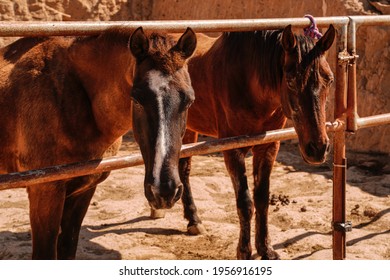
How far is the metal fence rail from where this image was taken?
2656mm

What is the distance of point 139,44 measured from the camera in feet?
8.98

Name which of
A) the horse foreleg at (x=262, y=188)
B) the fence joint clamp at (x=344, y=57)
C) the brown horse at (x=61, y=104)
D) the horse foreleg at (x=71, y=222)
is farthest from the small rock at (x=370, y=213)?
the brown horse at (x=61, y=104)

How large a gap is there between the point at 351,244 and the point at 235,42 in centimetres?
198

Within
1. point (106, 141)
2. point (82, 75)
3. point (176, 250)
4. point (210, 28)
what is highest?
point (210, 28)

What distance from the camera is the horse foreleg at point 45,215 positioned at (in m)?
3.24

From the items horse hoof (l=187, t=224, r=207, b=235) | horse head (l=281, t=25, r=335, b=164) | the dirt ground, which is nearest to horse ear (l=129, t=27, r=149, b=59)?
horse head (l=281, t=25, r=335, b=164)

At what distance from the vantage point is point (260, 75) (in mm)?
4402

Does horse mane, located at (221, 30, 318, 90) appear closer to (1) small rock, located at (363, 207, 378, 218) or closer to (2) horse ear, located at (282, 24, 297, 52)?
(2) horse ear, located at (282, 24, 297, 52)

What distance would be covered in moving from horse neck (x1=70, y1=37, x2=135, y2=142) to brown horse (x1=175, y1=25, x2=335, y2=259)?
1157 millimetres

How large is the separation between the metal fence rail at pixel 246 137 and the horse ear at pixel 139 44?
0.25 meters

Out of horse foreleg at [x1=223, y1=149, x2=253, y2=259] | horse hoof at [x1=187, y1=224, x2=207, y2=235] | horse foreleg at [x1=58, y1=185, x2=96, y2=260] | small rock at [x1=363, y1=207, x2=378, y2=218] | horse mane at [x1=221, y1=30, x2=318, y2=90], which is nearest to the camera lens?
horse foreleg at [x1=58, y1=185, x2=96, y2=260]

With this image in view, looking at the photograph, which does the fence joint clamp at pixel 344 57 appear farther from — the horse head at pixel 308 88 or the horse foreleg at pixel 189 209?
the horse foreleg at pixel 189 209
